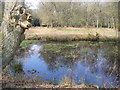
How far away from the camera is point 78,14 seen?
55.8ft

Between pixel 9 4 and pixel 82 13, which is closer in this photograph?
pixel 9 4

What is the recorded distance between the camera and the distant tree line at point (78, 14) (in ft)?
53.2

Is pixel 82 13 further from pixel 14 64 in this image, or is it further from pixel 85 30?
pixel 14 64

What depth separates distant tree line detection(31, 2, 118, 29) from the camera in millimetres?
16203

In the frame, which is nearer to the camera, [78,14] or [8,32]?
[8,32]

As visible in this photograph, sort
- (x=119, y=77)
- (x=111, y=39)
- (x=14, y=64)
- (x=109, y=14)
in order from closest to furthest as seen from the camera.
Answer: (x=119, y=77)
(x=14, y=64)
(x=111, y=39)
(x=109, y=14)

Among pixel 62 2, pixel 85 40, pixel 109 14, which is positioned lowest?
pixel 85 40

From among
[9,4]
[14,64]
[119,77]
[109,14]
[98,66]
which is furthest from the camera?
[109,14]

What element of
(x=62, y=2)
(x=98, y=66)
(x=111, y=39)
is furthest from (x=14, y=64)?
(x=62, y=2)

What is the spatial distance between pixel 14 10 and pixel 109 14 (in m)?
15.8

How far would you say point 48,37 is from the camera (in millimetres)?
15398

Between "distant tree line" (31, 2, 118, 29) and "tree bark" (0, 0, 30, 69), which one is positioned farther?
"distant tree line" (31, 2, 118, 29)

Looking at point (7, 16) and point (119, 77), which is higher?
point (7, 16)

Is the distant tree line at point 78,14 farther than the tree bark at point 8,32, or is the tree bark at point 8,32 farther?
the distant tree line at point 78,14
